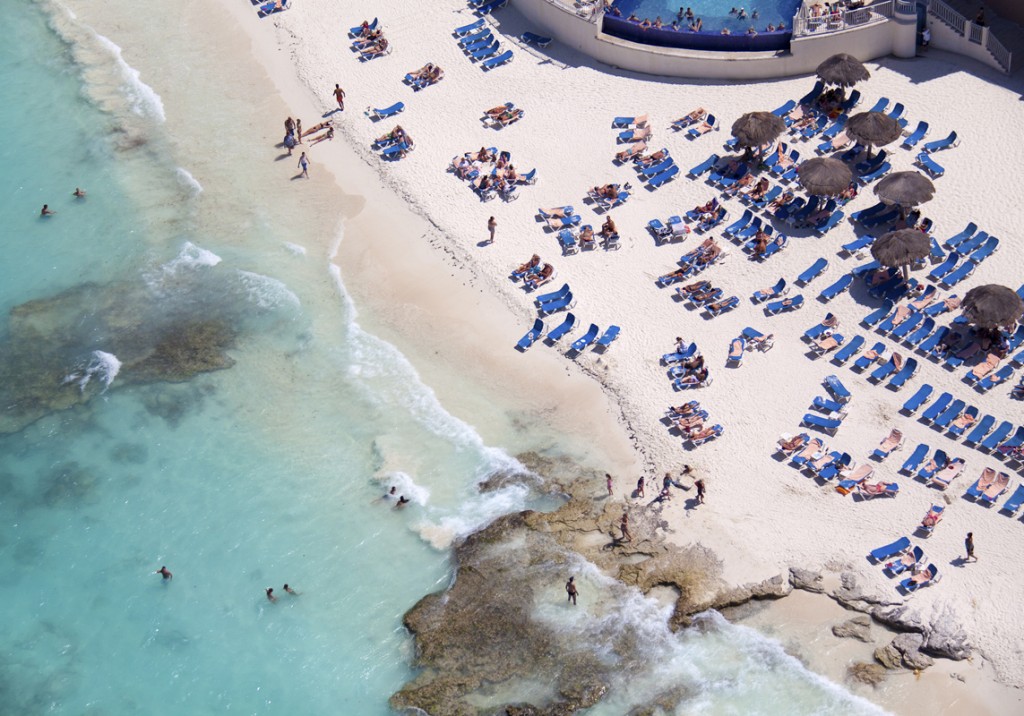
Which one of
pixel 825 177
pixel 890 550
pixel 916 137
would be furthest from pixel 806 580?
pixel 916 137

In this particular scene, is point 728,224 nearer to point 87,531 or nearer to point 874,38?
point 874,38

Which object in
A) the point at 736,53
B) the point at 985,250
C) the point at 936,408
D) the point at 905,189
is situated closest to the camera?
the point at 936,408

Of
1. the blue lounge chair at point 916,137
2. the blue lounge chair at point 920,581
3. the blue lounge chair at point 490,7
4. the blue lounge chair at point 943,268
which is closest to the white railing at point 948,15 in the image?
the blue lounge chair at point 916,137

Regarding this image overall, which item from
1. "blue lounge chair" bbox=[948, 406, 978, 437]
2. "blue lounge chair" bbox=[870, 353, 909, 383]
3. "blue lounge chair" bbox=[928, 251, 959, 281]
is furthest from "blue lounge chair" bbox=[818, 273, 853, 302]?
"blue lounge chair" bbox=[948, 406, 978, 437]

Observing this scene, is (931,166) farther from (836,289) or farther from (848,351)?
(848,351)

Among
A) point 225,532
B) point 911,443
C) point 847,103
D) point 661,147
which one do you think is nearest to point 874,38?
point 847,103

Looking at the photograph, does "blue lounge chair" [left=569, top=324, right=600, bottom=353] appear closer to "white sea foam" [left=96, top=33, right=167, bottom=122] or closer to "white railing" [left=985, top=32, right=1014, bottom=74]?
"white railing" [left=985, top=32, right=1014, bottom=74]

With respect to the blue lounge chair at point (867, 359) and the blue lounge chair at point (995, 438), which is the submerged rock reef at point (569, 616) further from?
the blue lounge chair at point (867, 359)
